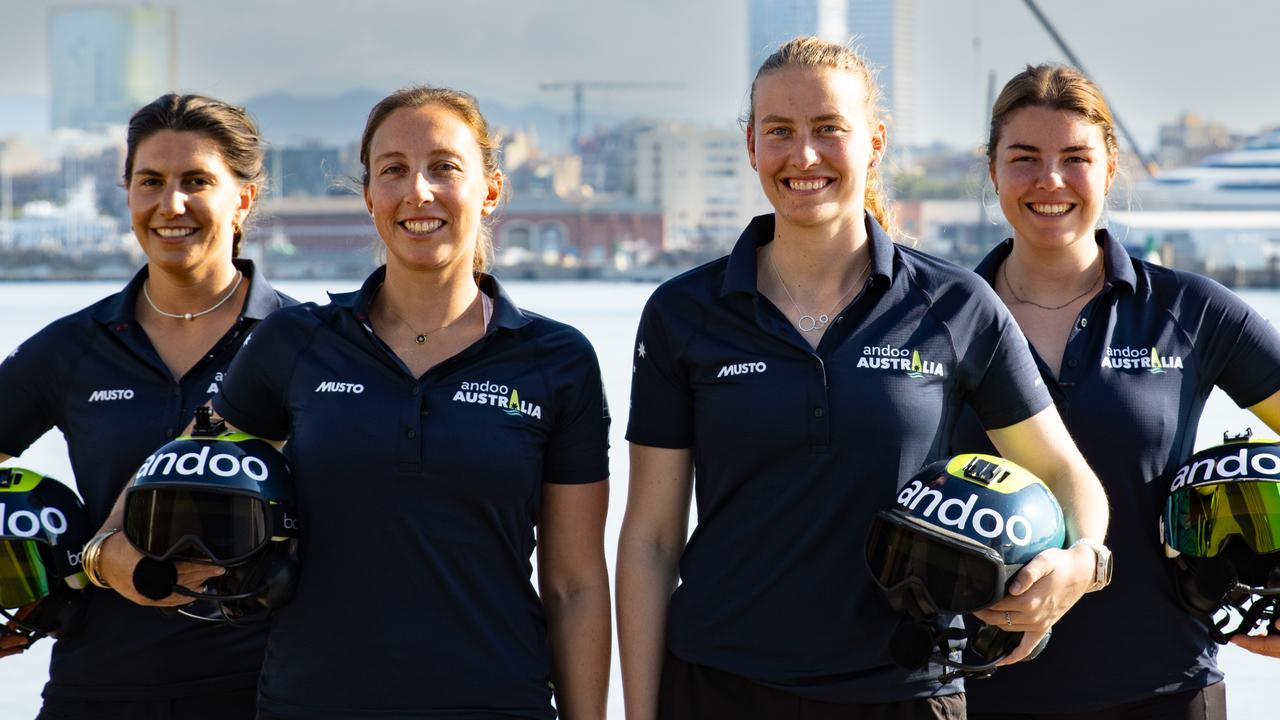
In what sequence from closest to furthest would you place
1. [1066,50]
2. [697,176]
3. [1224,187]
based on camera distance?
[1066,50], [1224,187], [697,176]

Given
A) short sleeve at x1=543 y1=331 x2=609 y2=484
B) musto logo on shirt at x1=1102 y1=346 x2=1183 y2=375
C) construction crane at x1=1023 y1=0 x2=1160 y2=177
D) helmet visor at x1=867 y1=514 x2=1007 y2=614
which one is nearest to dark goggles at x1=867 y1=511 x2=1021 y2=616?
helmet visor at x1=867 y1=514 x2=1007 y2=614

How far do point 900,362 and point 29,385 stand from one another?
63.5 inches

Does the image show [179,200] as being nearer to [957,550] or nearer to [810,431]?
[810,431]

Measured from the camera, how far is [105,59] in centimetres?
16762

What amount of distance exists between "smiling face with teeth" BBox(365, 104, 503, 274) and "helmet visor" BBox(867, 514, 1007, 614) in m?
0.83

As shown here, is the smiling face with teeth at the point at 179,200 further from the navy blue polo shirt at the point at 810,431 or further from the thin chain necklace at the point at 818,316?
the thin chain necklace at the point at 818,316

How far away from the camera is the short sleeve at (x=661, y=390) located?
2.62m

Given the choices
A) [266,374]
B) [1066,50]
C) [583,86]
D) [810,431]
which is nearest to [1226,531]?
[810,431]

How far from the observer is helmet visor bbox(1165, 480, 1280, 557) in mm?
2793

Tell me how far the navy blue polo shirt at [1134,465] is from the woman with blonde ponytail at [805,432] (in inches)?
11.0

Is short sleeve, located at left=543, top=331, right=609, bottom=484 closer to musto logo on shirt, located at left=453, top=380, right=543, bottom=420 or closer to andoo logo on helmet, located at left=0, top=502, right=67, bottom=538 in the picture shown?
musto logo on shirt, located at left=453, top=380, right=543, bottom=420

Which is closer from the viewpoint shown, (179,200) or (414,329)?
(414,329)

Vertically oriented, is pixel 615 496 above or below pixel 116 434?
below

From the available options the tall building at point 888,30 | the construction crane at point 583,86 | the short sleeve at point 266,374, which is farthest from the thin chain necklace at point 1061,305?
the construction crane at point 583,86
